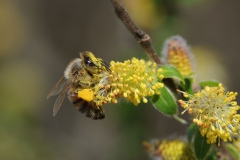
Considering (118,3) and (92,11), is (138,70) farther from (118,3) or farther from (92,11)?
(92,11)

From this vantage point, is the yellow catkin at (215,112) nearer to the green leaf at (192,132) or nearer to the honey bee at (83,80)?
the green leaf at (192,132)

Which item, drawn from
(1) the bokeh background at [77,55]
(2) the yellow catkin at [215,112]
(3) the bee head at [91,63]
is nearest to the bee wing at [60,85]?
(3) the bee head at [91,63]

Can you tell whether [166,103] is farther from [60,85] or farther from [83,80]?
[60,85]

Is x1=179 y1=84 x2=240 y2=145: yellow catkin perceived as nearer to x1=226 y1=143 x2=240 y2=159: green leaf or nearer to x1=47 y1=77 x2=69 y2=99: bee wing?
x1=226 y1=143 x2=240 y2=159: green leaf

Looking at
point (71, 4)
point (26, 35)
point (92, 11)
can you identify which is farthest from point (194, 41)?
point (26, 35)

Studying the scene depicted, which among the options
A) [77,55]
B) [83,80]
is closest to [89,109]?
[83,80]

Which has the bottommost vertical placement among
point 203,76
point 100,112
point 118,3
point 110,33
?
point 100,112

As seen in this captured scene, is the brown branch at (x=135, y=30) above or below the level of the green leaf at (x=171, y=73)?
above
